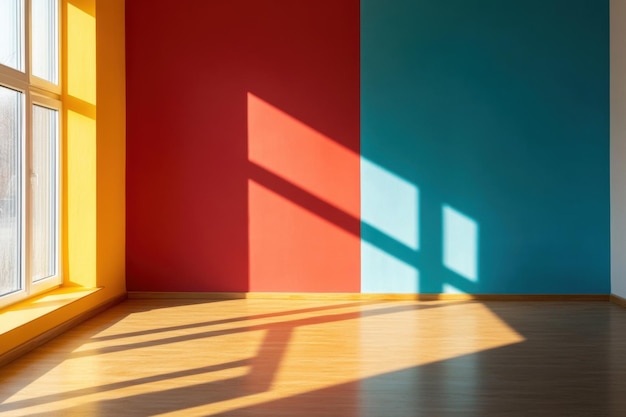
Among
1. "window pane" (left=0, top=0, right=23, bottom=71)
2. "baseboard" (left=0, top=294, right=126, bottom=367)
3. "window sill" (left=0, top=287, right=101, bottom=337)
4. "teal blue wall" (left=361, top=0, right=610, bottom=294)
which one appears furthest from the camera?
"teal blue wall" (left=361, top=0, right=610, bottom=294)

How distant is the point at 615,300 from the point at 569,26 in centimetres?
253

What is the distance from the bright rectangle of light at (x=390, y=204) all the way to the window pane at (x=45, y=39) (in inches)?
112

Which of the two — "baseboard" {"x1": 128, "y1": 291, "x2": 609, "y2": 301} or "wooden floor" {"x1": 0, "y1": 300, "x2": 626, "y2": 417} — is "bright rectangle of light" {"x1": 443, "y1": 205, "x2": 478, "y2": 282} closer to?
"baseboard" {"x1": 128, "y1": 291, "x2": 609, "y2": 301}

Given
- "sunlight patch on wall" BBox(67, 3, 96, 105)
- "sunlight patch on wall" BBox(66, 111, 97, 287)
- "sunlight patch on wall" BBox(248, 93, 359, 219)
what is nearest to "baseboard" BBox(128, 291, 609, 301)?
"sunlight patch on wall" BBox(248, 93, 359, 219)

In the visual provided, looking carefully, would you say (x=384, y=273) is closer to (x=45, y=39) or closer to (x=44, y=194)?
(x=44, y=194)

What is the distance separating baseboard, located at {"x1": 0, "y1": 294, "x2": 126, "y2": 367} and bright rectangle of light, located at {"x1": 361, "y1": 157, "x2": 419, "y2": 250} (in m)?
2.49

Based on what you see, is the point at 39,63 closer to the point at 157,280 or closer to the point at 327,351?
the point at 157,280

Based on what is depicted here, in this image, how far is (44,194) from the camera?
6.01 meters

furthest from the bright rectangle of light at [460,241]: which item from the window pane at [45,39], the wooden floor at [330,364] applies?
the window pane at [45,39]

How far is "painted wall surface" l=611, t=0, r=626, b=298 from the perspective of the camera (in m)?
6.57

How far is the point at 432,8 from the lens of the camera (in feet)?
23.0

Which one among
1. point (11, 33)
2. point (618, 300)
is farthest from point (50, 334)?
point (618, 300)

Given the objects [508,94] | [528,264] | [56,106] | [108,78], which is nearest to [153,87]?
[108,78]

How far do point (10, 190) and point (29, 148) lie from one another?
40cm
